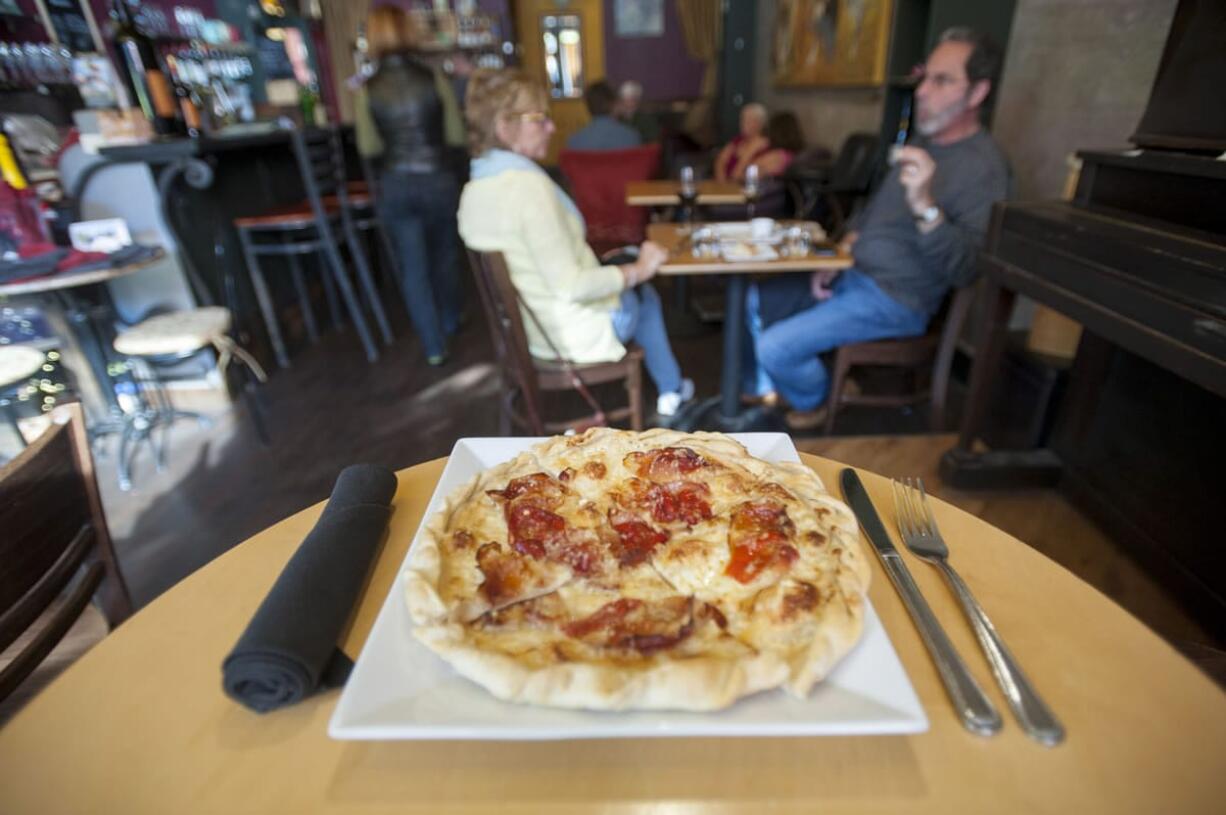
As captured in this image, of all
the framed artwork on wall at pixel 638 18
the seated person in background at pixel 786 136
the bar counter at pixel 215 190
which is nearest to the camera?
the bar counter at pixel 215 190

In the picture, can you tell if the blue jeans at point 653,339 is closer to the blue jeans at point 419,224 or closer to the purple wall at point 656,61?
the blue jeans at point 419,224

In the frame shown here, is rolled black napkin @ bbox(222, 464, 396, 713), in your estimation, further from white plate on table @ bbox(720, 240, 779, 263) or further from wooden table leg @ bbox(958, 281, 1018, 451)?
wooden table leg @ bbox(958, 281, 1018, 451)

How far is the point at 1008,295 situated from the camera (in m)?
2.02

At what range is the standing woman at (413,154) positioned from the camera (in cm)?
323

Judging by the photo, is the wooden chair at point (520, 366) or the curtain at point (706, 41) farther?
the curtain at point (706, 41)

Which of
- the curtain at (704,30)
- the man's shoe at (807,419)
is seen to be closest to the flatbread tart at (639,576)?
the man's shoe at (807,419)

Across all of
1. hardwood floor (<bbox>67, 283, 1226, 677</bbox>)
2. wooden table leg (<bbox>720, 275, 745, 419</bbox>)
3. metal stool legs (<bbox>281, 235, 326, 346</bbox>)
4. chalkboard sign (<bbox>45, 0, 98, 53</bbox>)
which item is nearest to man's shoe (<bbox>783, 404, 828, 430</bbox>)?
hardwood floor (<bbox>67, 283, 1226, 677</bbox>)

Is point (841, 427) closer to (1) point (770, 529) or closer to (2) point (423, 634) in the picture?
(1) point (770, 529)

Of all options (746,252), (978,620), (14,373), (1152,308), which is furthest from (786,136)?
(978,620)

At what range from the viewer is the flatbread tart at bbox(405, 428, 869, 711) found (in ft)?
1.92

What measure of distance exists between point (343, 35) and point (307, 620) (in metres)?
10.6

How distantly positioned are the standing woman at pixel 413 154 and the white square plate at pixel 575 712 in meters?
3.19

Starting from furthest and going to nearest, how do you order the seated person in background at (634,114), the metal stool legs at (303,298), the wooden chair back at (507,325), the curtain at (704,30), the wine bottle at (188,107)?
the curtain at (704,30), the seated person in background at (634,114), the metal stool legs at (303,298), the wine bottle at (188,107), the wooden chair back at (507,325)

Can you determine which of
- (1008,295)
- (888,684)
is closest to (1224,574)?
(1008,295)
